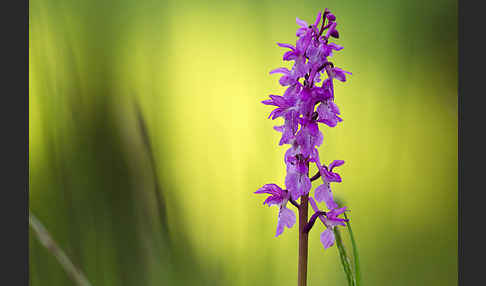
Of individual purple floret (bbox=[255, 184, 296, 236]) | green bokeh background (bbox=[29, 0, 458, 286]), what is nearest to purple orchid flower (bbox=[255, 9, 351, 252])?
individual purple floret (bbox=[255, 184, 296, 236])

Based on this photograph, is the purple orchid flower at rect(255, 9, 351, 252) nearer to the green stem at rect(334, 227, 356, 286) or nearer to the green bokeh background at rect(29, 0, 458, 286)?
the green stem at rect(334, 227, 356, 286)

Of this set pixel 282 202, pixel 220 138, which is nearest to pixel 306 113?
pixel 282 202

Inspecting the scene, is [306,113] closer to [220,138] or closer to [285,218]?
[285,218]

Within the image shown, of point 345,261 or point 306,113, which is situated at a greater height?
point 306,113

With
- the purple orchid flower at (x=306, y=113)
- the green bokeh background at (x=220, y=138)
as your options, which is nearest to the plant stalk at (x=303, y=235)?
the purple orchid flower at (x=306, y=113)

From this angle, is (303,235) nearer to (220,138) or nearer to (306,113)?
(306,113)

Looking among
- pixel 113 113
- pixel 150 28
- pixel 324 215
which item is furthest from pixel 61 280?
pixel 324 215

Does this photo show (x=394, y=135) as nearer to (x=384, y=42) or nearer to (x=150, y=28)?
(x=384, y=42)

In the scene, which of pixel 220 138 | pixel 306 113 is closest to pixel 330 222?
pixel 306 113

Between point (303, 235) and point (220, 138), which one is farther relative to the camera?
point (220, 138)

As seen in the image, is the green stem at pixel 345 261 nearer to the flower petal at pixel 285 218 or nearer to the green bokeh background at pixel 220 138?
the flower petal at pixel 285 218
